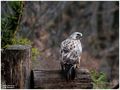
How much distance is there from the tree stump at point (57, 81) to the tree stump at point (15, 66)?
5.7 inches

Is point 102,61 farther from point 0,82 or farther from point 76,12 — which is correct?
point 0,82

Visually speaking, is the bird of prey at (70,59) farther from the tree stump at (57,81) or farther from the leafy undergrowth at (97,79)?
the leafy undergrowth at (97,79)

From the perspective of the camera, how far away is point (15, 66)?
22.3 feet

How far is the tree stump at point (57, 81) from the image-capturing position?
678 centimetres

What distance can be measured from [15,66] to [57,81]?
1.61ft

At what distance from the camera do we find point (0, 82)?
269 inches

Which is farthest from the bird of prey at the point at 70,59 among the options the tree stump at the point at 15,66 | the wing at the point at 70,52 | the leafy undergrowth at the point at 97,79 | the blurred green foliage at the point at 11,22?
the leafy undergrowth at the point at 97,79

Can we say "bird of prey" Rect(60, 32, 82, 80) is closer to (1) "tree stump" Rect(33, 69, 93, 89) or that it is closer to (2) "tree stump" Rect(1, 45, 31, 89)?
(1) "tree stump" Rect(33, 69, 93, 89)

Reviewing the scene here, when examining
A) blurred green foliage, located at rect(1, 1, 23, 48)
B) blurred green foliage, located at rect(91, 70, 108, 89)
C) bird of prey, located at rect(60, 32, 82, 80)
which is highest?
blurred green foliage, located at rect(1, 1, 23, 48)

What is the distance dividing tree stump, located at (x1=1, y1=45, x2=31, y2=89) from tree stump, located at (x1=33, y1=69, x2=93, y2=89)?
15 cm

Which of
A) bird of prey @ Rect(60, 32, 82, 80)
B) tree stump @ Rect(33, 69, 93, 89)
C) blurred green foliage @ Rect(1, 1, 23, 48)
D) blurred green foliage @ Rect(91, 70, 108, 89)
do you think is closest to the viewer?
tree stump @ Rect(33, 69, 93, 89)

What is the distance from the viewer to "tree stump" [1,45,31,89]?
680 centimetres

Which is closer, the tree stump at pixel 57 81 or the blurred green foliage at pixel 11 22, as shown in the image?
the tree stump at pixel 57 81

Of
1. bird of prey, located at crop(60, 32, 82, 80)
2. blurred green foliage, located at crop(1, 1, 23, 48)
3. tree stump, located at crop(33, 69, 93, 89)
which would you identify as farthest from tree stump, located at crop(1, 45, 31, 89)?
blurred green foliage, located at crop(1, 1, 23, 48)
